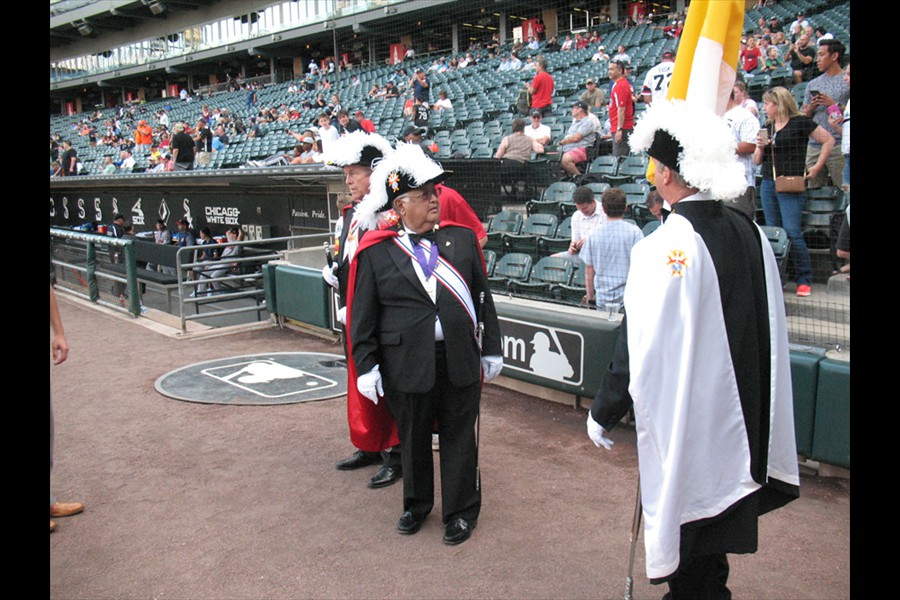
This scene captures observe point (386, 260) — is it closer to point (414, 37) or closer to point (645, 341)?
point (645, 341)

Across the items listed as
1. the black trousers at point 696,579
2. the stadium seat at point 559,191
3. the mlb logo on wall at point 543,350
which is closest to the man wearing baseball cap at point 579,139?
the stadium seat at point 559,191

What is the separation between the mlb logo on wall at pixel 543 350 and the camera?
19.1 ft

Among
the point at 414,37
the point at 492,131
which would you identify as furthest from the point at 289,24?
the point at 492,131

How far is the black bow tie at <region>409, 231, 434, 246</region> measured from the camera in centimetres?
395

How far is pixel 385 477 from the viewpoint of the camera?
4.68m

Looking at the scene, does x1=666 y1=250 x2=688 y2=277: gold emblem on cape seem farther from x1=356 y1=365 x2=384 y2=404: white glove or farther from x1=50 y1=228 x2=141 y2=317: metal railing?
x1=50 y1=228 x2=141 y2=317: metal railing

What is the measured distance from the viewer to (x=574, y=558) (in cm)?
367

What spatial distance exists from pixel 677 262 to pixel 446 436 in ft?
5.92

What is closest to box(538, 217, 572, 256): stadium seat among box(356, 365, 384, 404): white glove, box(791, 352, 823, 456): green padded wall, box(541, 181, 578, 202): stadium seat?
box(541, 181, 578, 202): stadium seat

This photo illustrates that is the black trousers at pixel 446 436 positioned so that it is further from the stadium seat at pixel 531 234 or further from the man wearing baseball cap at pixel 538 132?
the man wearing baseball cap at pixel 538 132

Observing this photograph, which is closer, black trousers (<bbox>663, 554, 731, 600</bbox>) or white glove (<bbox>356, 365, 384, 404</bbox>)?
black trousers (<bbox>663, 554, 731, 600</bbox>)

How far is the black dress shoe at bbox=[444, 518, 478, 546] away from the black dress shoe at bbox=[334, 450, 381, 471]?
46.8 inches

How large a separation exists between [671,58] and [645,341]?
9.89m

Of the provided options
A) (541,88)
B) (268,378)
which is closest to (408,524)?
(268,378)
